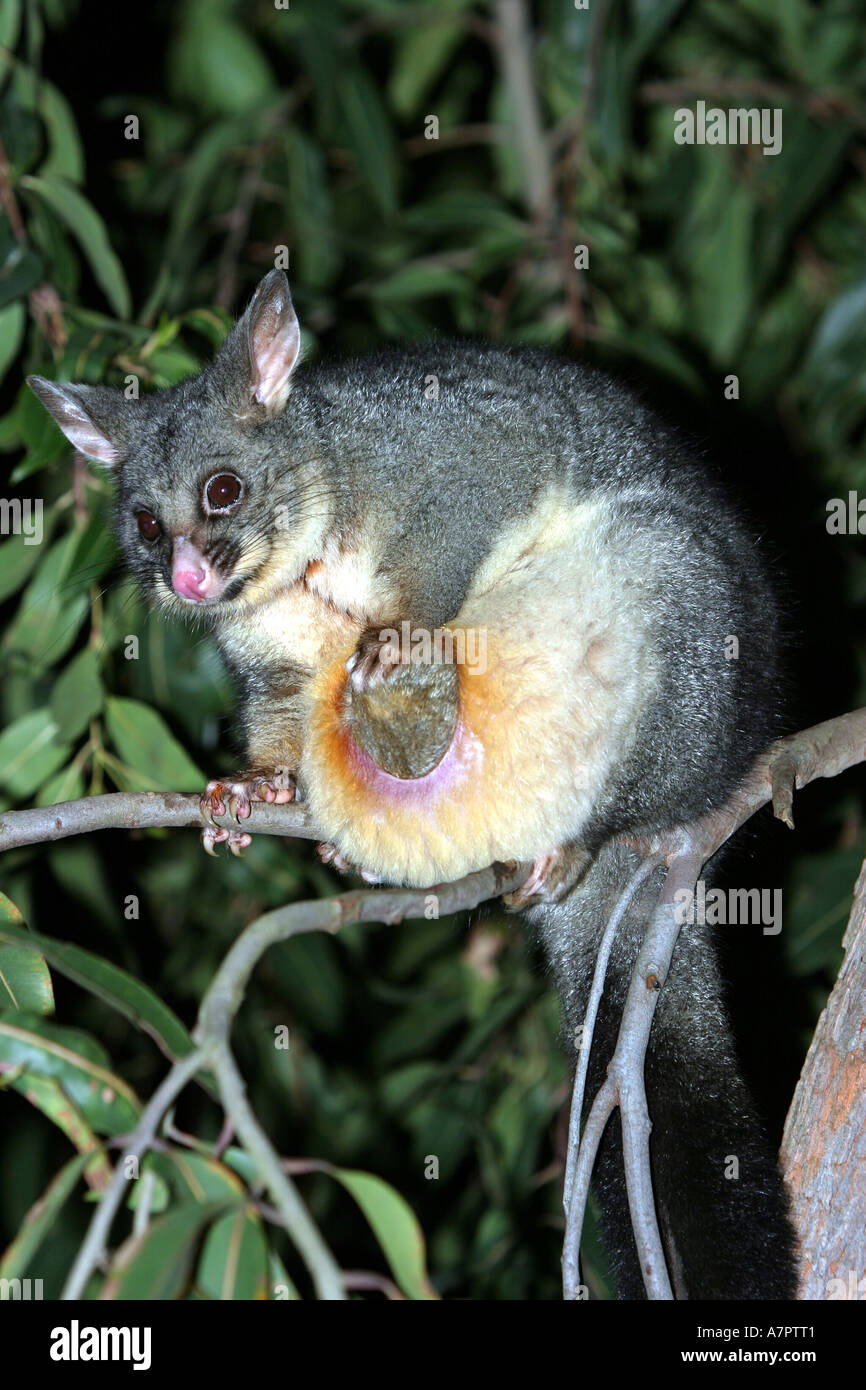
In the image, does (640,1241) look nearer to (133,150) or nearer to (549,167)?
(549,167)

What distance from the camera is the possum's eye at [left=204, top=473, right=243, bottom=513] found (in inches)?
94.7

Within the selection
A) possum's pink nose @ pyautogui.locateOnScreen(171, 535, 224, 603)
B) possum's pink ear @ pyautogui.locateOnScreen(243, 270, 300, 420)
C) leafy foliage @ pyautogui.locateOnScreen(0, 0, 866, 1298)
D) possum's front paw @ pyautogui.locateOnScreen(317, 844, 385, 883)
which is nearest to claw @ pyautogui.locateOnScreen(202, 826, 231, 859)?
possum's front paw @ pyautogui.locateOnScreen(317, 844, 385, 883)

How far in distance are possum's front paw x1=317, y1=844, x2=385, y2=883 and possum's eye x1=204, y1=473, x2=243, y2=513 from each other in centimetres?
64

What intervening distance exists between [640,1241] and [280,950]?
6.86 feet

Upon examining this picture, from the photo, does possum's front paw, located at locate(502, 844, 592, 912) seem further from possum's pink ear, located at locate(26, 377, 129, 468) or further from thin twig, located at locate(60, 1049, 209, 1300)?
possum's pink ear, located at locate(26, 377, 129, 468)

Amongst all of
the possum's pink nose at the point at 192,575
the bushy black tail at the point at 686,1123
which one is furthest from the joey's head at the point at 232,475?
the bushy black tail at the point at 686,1123

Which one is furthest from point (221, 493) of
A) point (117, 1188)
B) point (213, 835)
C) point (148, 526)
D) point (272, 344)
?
point (117, 1188)

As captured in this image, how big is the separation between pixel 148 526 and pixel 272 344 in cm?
40

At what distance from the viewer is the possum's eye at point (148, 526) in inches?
95.9

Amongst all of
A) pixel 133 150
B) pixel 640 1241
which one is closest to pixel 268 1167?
pixel 640 1241

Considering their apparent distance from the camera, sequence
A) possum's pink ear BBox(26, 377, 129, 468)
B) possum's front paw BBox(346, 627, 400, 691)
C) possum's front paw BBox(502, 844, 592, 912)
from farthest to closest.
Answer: possum's pink ear BBox(26, 377, 129, 468)
possum's front paw BBox(502, 844, 592, 912)
possum's front paw BBox(346, 627, 400, 691)

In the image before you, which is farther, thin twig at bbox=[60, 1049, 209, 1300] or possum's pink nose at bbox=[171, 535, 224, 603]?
possum's pink nose at bbox=[171, 535, 224, 603]

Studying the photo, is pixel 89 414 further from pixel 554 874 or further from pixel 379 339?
pixel 379 339

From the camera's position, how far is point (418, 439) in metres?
2.36
